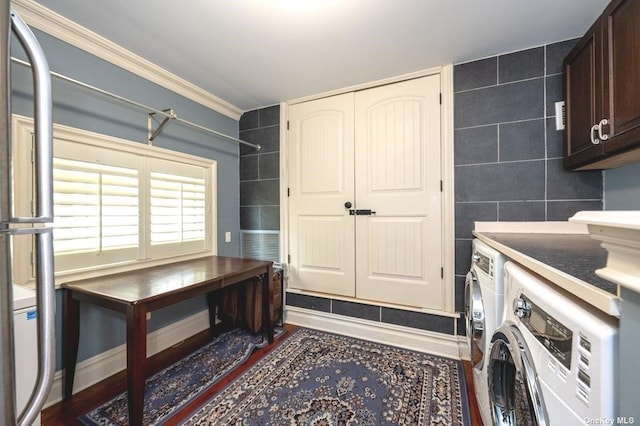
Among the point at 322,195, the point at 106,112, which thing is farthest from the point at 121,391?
the point at 322,195

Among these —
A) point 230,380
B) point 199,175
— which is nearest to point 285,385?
point 230,380

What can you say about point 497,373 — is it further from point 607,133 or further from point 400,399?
point 607,133

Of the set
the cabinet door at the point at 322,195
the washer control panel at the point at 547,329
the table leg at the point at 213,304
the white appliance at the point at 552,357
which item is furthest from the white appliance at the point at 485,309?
the table leg at the point at 213,304

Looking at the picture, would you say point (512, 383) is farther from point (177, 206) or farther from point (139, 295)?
point (177, 206)

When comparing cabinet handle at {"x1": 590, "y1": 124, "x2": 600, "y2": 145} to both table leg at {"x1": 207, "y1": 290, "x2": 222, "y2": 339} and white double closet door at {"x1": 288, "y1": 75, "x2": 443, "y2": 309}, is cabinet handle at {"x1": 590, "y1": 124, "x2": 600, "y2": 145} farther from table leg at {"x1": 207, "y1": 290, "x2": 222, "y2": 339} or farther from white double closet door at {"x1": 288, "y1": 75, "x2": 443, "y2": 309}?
table leg at {"x1": 207, "y1": 290, "x2": 222, "y2": 339}

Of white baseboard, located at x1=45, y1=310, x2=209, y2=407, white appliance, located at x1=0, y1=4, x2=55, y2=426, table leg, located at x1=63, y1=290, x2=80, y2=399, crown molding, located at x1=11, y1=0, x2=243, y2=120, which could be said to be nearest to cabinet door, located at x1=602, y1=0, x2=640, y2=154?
white appliance, located at x1=0, y1=4, x2=55, y2=426

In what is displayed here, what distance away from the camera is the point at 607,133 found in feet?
4.29

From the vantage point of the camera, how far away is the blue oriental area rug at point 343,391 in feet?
4.63

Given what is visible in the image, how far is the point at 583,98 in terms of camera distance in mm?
1523

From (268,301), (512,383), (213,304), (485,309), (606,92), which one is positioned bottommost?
(213,304)

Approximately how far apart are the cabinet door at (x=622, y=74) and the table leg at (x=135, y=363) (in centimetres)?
238

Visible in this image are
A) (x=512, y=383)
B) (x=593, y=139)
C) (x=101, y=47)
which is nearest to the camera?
(x=512, y=383)

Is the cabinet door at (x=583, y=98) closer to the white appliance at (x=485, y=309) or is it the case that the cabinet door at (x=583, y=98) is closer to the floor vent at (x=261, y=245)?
the white appliance at (x=485, y=309)

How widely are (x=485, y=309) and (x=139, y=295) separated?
1.71 metres
